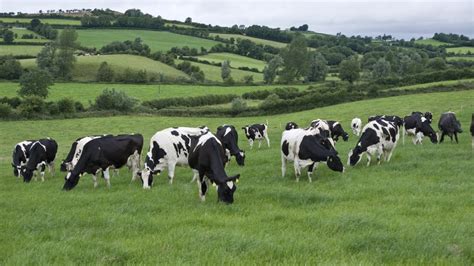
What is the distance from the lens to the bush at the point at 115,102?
7006 centimetres

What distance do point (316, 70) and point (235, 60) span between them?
88.3ft

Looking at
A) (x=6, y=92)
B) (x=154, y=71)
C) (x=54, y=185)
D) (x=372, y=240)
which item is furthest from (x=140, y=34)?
(x=372, y=240)

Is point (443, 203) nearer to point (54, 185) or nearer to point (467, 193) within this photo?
point (467, 193)

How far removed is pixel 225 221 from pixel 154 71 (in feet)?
314

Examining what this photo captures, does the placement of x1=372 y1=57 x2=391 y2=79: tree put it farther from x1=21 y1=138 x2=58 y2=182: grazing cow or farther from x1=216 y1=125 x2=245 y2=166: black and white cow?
x1=21 y1=138 x2=58 y2=182: grazing cow

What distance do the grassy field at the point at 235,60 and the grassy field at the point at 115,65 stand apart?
20.0 metres

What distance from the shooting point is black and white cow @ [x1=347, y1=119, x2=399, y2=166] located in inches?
819

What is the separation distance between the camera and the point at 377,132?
2103 cm

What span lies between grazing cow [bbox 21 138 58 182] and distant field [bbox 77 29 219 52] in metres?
112

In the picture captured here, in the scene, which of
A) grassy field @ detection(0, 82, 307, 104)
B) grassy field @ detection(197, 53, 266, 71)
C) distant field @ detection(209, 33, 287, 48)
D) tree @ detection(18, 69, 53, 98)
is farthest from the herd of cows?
distant field @ detection(209, 33, 287, 48)

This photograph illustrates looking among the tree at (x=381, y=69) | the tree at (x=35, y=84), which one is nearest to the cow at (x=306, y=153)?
the tree at (x=35, y=84)

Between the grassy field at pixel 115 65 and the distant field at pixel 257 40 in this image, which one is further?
the distant field at pixel 257 40

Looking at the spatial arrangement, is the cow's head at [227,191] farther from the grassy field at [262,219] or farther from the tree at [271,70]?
the tree at [271,70]

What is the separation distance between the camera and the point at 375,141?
20.9 m
